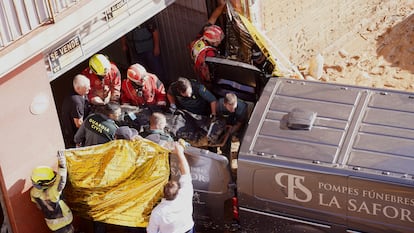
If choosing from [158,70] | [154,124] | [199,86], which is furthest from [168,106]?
[158,70]

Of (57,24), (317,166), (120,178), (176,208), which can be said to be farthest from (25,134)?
A: (317,166)

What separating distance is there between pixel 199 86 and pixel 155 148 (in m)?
1.58

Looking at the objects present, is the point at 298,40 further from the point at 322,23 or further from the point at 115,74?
the point at 115,74

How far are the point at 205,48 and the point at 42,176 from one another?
3194mm

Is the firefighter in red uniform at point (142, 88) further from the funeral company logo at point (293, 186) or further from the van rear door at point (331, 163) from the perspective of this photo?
the funeral company logo at point (293, 186)

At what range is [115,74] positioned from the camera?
10945 millimetres

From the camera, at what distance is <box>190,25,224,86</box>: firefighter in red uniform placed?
11195mm

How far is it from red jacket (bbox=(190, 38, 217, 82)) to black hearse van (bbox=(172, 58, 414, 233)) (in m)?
1.60

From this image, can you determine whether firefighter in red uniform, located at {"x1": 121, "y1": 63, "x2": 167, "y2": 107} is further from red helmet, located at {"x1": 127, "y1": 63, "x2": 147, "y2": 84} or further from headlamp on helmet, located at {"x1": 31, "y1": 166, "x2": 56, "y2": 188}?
headlamp on helmet, located at {"x1": 31, "y1": 166, "x2": 56, "y2": 188}

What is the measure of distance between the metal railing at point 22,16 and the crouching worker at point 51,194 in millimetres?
1592

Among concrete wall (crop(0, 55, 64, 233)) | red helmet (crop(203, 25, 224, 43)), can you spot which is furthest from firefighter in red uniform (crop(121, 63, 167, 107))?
concrete wall (crop(0, 55, 64, 233))

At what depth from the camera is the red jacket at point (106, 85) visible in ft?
35.4

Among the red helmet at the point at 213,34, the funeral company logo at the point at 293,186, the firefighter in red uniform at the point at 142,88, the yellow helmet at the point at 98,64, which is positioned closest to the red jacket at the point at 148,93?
the firefighter in red uniform at the point at 142,88

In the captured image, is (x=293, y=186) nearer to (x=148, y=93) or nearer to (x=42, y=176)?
(x=148, y=93)
